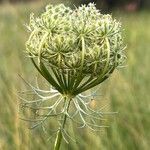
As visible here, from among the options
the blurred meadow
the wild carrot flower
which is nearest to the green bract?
the wild carrot flower

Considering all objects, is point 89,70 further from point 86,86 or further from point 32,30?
point 32,30

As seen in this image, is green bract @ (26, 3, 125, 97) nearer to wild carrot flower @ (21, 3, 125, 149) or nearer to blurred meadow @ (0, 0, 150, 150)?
wild carrot flower @ (21, 3, 125, 149)

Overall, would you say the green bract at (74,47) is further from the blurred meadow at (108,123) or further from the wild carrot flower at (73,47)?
the blurred meadow at (108,123)

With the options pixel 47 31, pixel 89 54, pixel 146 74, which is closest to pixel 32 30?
pixel 47 31

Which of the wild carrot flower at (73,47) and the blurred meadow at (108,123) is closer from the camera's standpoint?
the wild carrot flower at (73,47)

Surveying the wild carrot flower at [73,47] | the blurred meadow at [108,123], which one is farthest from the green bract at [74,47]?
the blurred meadow at [108,123]

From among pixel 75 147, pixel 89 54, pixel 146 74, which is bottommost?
pixel 75 147

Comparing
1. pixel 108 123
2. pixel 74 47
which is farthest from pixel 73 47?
pixel 108 123

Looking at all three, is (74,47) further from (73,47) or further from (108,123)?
(108,123)
